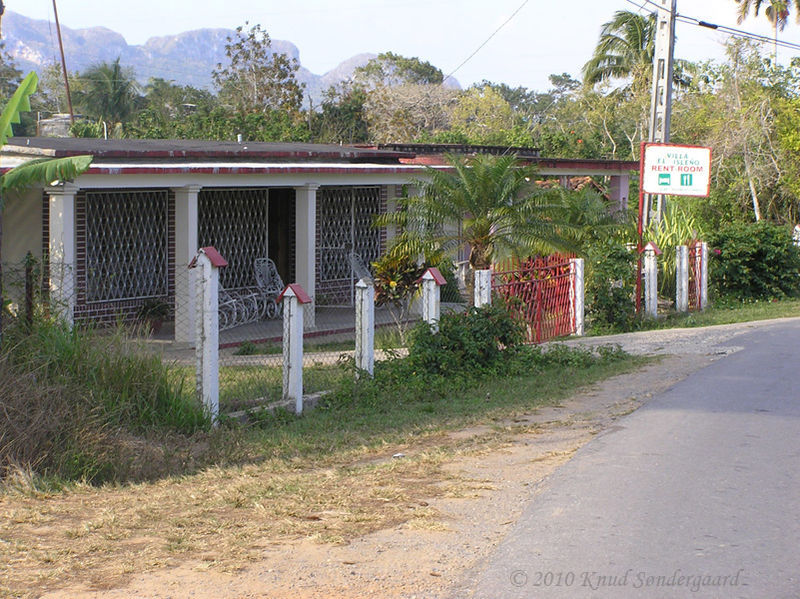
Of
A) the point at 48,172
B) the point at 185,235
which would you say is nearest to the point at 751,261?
the point at 185,235

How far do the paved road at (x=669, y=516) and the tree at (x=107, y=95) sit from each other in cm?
5196

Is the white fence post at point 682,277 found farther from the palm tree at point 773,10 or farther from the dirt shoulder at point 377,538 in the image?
the palm tree at point 773,10

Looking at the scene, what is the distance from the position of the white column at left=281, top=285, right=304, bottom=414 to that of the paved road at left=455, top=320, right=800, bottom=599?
292 centimetres

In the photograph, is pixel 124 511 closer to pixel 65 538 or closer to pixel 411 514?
pixel 65 538

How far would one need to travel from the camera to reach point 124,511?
5.79m

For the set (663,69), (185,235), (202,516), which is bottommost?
(202,516)

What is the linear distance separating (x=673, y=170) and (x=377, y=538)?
12899mm

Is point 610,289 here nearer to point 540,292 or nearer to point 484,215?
point 540,292

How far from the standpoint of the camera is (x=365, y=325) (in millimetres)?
9820

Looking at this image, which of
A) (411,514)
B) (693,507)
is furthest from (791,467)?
(411,514)

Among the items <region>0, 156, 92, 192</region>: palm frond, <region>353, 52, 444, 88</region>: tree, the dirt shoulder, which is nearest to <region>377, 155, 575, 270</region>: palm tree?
<region>0, 156, 92, 192</region>: palm frond

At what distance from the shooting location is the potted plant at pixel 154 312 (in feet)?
48.7

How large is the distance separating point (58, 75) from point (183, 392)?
61115 mm
